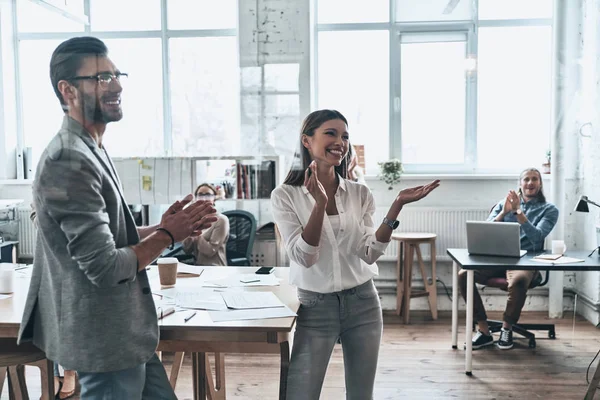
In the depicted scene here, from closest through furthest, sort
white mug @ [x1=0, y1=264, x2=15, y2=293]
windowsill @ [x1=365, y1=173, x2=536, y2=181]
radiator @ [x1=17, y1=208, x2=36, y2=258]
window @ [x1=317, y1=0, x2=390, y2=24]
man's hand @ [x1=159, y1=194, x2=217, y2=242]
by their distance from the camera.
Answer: radiator @ [x1=17, y1=208, x2=36, y2=258], man's hand @ [x1=159, y1=194, x2=217, y2=242], white mug @ [x1=0, y1=264, x2=15, y2=293], windowsill @ [x1=365, y1=173, x2=536, y2=181], window @ [x1=317, y1=0, x2=390, y2=24]

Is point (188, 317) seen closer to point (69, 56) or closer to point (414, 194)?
point (414, 194)

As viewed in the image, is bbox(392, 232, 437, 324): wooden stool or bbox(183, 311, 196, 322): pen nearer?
bbox(183, 311, 196, 322): pen

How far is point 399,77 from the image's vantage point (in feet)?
12.6

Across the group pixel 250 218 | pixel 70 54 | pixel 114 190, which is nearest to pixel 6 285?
pixel 114 190

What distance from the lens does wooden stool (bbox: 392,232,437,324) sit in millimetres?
3557

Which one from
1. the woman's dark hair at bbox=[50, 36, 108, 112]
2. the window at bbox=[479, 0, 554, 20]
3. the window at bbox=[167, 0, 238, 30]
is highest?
the window at bbox=[479, 0, 554, 20]

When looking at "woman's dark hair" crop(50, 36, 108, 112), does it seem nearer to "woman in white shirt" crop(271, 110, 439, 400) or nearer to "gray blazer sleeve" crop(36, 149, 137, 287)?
"gray blazer sleeve" crop(36, 149, 137, 287)

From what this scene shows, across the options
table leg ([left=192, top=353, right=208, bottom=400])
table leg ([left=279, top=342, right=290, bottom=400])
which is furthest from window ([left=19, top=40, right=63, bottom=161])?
table leg ([left=192, top=353, right=208, bottom=400])

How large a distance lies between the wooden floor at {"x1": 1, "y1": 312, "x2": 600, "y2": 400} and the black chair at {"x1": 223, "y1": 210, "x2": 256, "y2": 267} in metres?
0.62

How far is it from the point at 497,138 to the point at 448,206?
21.5 inches

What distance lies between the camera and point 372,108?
3.96 m

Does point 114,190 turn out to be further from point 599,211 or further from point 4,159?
point 599,211

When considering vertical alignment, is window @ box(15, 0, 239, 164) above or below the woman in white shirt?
above

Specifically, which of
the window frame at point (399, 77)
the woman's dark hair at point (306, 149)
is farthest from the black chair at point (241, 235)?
the woman's dark hair at point (306, 149)
